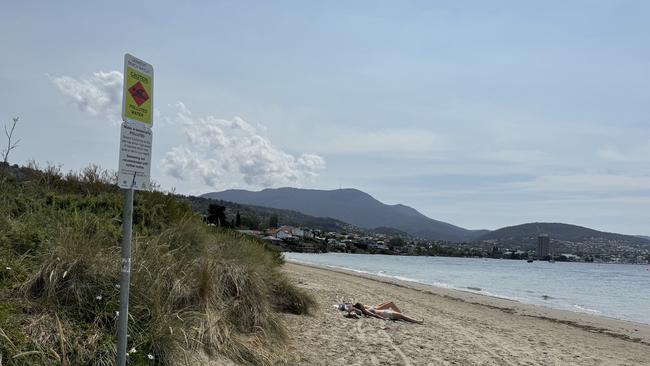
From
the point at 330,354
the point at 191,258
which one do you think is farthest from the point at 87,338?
the point at 330,354

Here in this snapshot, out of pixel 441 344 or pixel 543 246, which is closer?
pixel 441 344

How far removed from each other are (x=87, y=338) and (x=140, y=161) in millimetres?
2018

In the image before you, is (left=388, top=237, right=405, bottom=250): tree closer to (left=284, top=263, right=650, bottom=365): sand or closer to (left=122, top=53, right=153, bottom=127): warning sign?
(left=284, top=263, right=650, bottom=365): sand

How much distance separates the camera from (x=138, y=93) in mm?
3939

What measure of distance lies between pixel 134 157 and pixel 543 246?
6537 inches

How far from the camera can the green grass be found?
483 centimetres

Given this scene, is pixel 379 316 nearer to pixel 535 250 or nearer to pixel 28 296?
pixel 28 296

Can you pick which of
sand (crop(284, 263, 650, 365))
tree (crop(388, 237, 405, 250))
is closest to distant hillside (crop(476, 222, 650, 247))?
tree (crop(388, 237, 405, 250))

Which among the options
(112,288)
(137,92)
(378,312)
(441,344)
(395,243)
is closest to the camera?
(137,92)

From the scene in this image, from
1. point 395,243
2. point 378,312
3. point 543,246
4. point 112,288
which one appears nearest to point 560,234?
point 543,246

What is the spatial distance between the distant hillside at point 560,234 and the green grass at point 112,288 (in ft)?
539

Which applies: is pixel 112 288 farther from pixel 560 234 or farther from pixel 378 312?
pixel 560 234

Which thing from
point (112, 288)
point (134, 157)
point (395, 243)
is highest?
point (134, 157)

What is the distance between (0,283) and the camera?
209 inches
